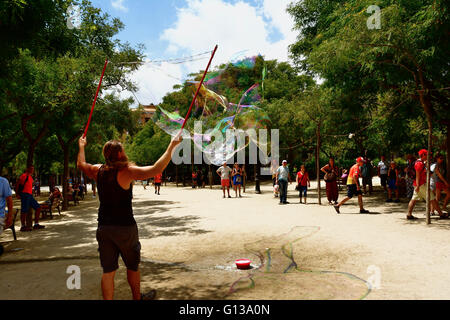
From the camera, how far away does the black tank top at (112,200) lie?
11.4 feet

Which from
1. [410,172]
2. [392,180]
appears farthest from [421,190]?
[392,180]

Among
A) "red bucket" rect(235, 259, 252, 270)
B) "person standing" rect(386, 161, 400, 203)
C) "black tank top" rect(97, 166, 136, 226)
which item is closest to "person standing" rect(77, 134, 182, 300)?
"black tank top" rect(97, 166, 136, 226)

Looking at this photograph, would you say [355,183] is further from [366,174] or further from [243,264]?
[366,174]

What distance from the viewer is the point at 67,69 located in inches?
465

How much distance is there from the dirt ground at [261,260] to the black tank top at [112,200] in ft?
4.32

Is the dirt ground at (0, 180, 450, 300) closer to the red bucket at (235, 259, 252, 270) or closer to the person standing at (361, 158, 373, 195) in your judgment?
the red bucket at (235, 259, 252, 270)

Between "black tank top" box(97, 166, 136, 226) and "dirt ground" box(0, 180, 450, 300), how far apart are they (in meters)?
1.32

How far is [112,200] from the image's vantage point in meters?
3.49

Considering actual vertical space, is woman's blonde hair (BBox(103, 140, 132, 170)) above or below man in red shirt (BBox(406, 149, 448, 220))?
above

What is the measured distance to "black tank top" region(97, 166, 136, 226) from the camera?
11.4 ft

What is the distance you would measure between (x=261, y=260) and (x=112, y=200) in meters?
3.26

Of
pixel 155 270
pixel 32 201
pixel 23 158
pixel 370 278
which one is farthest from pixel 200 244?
pixel 23 158
